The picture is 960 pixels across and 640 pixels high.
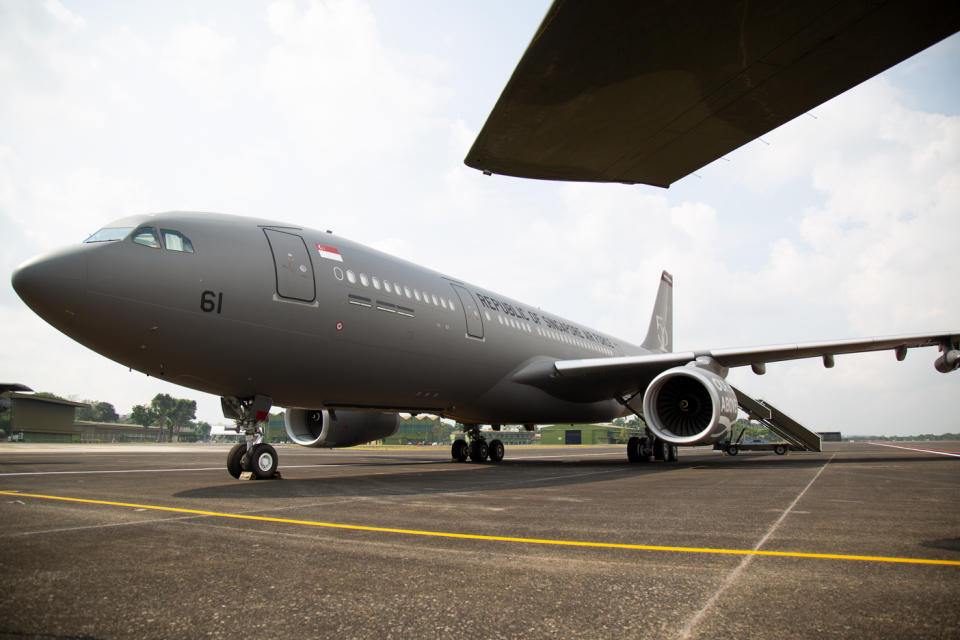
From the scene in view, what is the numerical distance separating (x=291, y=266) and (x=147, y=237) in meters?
1.95

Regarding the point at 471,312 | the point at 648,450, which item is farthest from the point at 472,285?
the point at 648,450

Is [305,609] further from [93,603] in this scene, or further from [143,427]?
[143,427]

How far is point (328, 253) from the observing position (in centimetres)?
939

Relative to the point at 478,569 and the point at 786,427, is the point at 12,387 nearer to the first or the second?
the point at 478,569

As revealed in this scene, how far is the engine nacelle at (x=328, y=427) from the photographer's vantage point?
13.3 meters

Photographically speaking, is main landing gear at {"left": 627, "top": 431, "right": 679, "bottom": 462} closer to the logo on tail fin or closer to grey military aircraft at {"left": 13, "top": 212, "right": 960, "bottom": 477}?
grey military aircraft at {"left": 13, "top": 212, "right": 960, "bottom": 477}

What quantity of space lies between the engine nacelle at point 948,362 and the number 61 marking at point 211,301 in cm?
1537

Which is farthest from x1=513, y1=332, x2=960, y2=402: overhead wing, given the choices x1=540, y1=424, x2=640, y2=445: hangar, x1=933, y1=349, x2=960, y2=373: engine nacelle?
x1=540, y1=424, x2=640, y2=445: hangar

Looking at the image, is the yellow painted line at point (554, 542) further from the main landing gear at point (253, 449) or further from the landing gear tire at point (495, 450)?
the landing gear tire at point (495, 450)

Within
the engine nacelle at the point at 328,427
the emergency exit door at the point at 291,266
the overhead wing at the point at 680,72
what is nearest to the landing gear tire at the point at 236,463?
the emergency exit door at the point at 291,266

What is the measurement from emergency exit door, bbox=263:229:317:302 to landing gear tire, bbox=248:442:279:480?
2373 mm

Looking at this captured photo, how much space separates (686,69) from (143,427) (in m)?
152

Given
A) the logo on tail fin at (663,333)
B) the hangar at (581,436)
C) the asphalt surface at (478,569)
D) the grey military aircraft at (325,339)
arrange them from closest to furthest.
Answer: the asphalt surface at (478,569), the grey military aircraft at (325,339), the logo on tail fin at (663,333), the hangar at (581,436)

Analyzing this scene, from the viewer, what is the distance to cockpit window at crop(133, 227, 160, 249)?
7.25 metres
